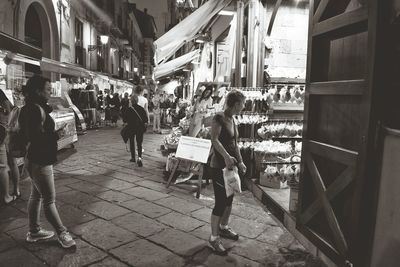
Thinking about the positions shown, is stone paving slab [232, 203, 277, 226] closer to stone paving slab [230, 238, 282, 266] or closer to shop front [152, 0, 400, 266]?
shop front [152, 0, 400, 266]

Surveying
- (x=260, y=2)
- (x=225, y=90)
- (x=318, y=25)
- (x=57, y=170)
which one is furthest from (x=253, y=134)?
(x=57, y=170)

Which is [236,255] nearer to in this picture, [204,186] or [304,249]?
[304,249]

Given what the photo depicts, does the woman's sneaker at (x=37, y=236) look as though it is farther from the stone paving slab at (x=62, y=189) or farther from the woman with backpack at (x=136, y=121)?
the woman with backpack at (x=136, y=121)

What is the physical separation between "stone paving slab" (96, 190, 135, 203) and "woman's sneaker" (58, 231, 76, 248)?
1684mm

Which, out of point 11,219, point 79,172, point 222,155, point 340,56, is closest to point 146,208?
point 11,219

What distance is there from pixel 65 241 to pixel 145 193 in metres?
2.27

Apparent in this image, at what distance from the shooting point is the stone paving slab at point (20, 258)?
338 centimetres

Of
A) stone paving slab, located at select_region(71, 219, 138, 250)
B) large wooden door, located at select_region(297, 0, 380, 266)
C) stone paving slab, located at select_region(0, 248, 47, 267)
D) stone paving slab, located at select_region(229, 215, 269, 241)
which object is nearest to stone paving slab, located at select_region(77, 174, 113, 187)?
stone paving slab, located at select_region(71, 219, 138, 250)

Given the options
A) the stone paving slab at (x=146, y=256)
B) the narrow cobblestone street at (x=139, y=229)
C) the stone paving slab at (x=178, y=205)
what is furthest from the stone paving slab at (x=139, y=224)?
the stone paving slab at (x=178, y=205)

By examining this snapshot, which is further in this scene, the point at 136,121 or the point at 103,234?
the point at 136,121

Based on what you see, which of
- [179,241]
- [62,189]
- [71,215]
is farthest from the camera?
[62,189]

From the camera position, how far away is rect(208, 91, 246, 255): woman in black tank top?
373cm

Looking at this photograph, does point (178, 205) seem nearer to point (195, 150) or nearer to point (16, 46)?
point (195, 150)

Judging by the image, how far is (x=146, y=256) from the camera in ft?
11.8
